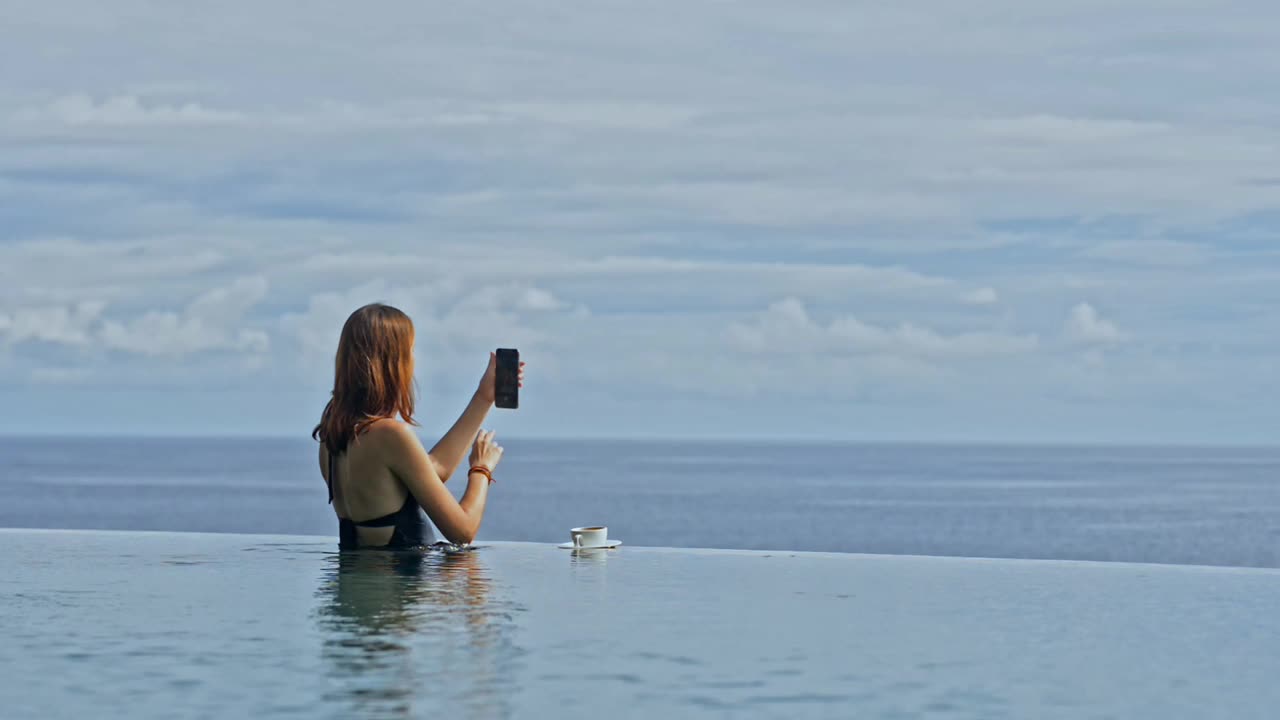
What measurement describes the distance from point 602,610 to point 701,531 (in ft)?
287

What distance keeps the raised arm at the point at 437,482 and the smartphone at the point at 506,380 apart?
0.62ft

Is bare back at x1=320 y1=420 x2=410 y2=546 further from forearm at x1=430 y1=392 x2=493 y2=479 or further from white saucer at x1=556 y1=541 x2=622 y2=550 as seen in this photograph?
white saucer at x1=556 y1=541 x2=622 y2=550

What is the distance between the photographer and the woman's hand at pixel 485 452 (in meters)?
7.30

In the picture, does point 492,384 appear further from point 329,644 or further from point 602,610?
point 329,644

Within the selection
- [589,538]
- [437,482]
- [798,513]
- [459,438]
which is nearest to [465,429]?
[459,438]

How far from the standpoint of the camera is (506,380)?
7.38 meters

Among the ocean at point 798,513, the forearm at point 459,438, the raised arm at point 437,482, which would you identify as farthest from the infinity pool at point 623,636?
the ocean at point 798,513

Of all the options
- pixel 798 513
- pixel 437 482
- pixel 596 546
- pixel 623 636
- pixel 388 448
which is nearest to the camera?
pixel 623 636

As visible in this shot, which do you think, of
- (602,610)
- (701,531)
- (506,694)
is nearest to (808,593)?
(602,610)

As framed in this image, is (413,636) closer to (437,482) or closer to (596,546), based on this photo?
(437,482)

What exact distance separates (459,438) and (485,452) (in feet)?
0.45

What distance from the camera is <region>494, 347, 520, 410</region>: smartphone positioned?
24.1 ft

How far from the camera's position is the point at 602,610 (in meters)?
6.24

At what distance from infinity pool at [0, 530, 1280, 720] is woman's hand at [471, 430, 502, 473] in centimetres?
50
